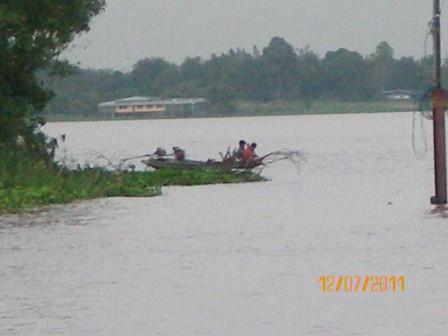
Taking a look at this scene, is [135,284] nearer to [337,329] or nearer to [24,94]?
[337,329]

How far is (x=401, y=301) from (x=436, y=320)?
3.83 ft

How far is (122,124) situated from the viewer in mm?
135875

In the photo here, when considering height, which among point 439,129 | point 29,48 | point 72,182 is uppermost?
point 29,48

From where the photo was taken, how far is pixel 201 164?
3909 cm

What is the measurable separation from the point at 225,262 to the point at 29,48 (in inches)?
471

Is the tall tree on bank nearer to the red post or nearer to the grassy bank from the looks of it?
the grassy bank
